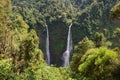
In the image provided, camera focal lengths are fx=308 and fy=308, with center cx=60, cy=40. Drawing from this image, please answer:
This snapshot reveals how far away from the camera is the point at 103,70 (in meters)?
18.1

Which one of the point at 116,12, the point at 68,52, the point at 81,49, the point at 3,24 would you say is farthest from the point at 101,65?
the point at 68,52

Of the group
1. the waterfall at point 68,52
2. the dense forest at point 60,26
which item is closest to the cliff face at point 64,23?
the dense forest at point 60,26

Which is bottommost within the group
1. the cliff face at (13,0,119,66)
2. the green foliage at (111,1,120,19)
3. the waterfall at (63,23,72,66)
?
the waterfall at (63,23,72,66)

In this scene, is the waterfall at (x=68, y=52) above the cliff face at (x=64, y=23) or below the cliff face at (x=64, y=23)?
below

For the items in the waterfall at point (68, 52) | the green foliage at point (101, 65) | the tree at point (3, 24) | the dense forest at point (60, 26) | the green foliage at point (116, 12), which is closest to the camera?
the green foliage at point (101, 65)

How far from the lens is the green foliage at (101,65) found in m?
17.9

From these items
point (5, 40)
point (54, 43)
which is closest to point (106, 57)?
point (5, 40)

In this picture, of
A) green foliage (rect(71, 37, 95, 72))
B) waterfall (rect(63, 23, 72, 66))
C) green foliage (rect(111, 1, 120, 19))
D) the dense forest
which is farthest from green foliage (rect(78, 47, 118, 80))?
waterfall (rect(63, 23, 72, 66))

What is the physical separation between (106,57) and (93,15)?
59.6 meters

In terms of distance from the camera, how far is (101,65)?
59.8ft

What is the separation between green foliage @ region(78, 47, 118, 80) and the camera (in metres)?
17.9

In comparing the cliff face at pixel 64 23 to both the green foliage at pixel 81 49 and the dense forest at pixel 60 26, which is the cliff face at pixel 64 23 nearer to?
the dense forest at pixel 60 26

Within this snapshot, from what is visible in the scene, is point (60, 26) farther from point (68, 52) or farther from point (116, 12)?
point (116, 12)

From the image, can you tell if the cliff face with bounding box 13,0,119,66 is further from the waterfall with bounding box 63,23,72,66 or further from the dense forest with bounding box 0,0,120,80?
the waterfall with bounding box 63,23,72,66
